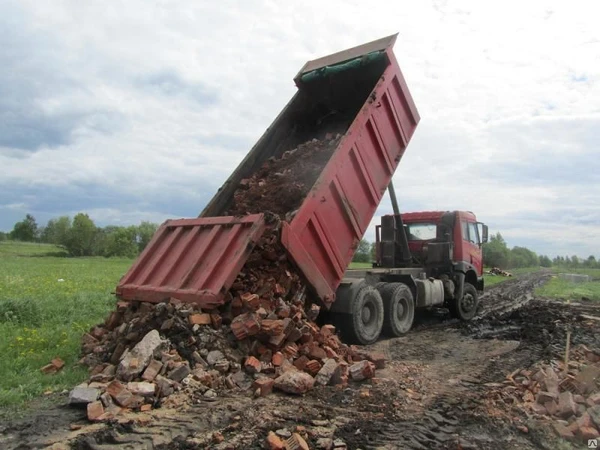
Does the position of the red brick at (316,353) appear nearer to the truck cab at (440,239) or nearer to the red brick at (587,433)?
the red brick at (587,433)

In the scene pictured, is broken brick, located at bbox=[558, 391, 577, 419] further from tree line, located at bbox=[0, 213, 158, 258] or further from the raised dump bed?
tree line, located at bbox=[0, 213, 158, 258]

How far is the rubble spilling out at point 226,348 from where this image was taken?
419 cm

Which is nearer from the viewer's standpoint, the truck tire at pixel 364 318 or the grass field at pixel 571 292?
the truck tire at pixel 364 318

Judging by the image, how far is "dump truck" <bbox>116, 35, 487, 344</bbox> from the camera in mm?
5656

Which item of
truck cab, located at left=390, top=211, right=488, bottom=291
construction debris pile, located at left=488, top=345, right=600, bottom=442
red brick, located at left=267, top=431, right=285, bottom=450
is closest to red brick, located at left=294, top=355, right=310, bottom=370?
red brick, located at left=267, top=431, right=285, bottom=450

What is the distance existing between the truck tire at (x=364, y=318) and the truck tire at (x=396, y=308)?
0.49 meters

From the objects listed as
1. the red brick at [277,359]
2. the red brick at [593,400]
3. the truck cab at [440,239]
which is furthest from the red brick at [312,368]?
the truck cab at [440,239]

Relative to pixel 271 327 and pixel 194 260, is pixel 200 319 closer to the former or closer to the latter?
pixel 271 327

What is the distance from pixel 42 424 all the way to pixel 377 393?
2897mm

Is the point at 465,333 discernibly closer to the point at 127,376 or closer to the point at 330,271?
the point at 330,271

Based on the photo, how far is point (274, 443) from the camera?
3248 mm

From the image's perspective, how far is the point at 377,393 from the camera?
4.69m

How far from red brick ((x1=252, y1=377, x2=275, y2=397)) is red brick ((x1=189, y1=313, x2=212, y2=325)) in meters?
0.90

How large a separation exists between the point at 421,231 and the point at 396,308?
322 cm
